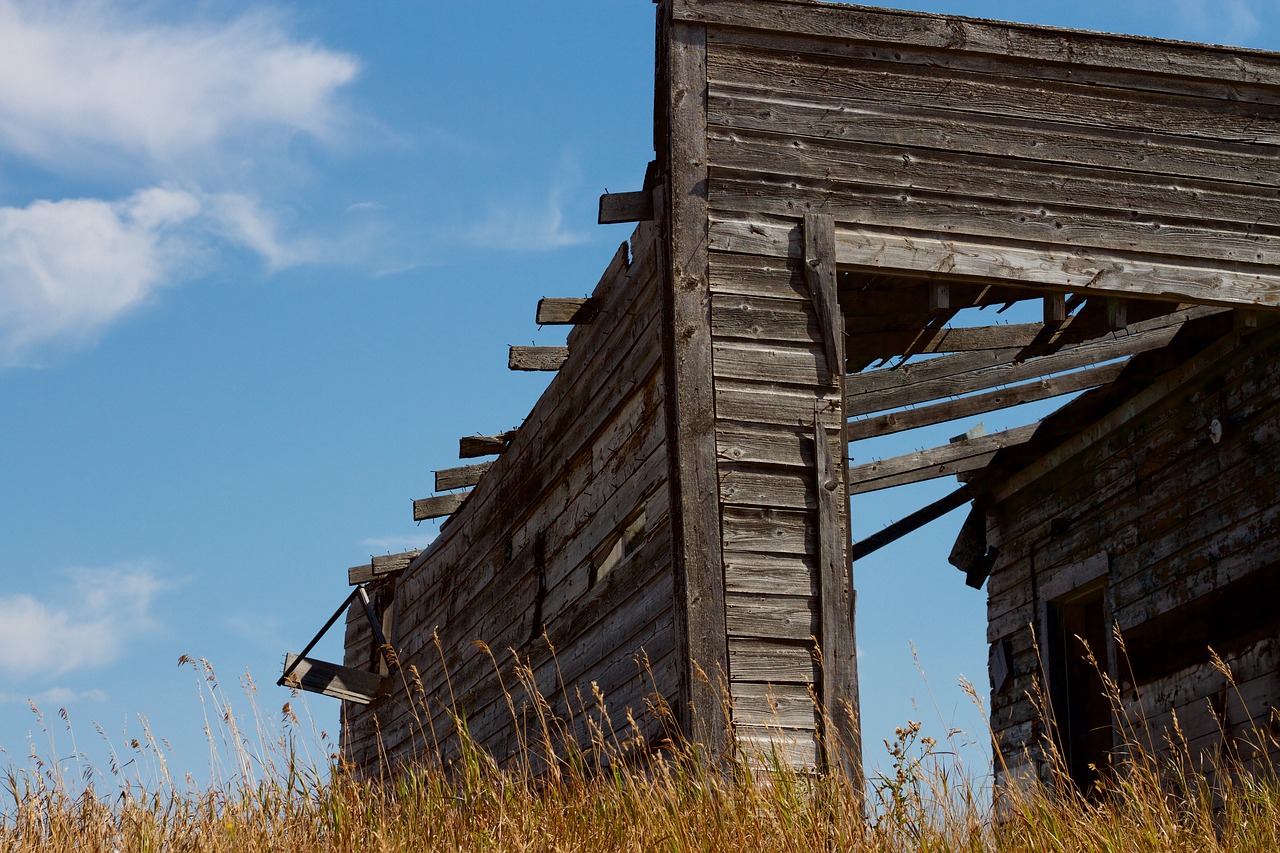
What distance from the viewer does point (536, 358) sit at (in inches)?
398

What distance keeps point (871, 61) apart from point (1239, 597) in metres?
4.81

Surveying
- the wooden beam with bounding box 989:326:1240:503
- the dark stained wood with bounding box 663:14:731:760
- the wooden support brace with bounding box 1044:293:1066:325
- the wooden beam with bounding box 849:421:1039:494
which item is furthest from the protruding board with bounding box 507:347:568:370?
the wooden beam with bounding box 989:326:1240:503

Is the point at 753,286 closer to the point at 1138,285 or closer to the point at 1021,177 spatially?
the point at 1021,177

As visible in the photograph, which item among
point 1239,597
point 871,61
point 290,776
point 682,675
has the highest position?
point 871,61

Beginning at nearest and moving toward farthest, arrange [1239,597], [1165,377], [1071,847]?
[1071,847] → [1239,597] → [1165,377]

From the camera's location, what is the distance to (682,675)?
6.60 metres

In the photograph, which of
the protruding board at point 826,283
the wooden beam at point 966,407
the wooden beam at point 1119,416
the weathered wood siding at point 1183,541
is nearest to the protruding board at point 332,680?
the wooden beam at point 966,407

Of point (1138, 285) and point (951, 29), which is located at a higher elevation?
point (951, 29)

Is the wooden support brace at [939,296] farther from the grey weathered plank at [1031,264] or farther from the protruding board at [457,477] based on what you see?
the protruding board at [457,477]

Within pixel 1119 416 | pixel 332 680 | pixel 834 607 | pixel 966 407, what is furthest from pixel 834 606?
pixel 332 680

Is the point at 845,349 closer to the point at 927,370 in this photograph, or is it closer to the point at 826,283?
the point at 826,283

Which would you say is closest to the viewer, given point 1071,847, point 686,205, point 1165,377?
point 1071,847

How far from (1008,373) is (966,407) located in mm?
434

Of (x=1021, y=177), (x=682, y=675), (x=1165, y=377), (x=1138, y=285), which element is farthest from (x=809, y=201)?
(x=1165, y=377)
